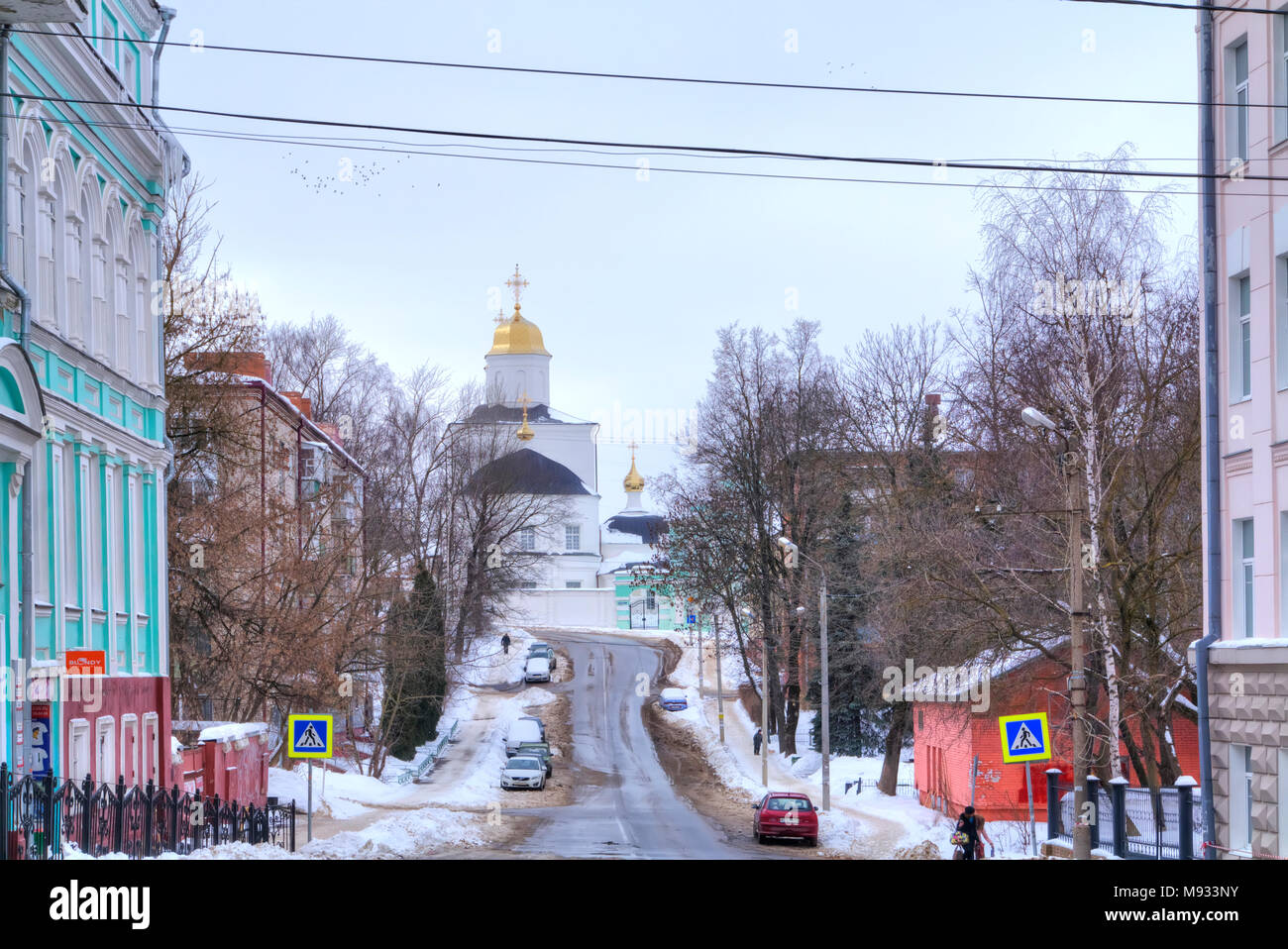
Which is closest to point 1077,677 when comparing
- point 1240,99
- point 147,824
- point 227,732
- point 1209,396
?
point 1209,396

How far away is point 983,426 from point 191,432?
1753 cm

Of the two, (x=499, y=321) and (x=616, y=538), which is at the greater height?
(x=499, y=321)

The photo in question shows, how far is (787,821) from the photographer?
104 feet

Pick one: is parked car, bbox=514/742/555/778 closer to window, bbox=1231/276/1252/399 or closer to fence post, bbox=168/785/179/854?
fence post, bbox=168/785/179/854

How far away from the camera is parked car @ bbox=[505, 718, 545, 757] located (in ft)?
182

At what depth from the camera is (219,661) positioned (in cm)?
3328

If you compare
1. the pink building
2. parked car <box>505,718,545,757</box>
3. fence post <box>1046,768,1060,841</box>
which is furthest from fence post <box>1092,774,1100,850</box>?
parked car <box>505,718,545,757</box>

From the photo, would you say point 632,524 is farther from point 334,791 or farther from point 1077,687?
point 1077,687

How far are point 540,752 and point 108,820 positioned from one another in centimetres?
3404

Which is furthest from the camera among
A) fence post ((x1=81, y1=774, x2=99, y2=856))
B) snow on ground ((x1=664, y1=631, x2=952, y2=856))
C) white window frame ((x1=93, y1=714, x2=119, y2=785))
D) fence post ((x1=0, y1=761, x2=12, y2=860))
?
snow on ground ((x1=664, y1=631, x2=952, y2=856))

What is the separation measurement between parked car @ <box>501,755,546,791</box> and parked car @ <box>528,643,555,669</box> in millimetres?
30965
